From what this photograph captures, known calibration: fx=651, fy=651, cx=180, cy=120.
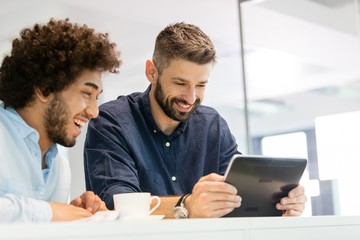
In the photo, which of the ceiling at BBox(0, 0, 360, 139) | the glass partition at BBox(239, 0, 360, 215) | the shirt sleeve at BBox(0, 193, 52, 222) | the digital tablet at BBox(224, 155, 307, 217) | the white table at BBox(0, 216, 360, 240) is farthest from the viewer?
the glass partition at BBox(239, 0, 360, 215)

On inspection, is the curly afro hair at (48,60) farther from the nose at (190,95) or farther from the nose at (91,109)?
the nose at (190,95)

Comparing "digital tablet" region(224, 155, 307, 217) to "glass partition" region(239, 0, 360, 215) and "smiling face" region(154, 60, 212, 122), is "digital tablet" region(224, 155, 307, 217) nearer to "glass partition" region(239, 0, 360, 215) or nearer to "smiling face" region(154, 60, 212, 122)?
"smiling face" region(154, 60, 212, 122)

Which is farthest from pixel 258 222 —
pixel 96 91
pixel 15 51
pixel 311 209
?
pixel 311 209

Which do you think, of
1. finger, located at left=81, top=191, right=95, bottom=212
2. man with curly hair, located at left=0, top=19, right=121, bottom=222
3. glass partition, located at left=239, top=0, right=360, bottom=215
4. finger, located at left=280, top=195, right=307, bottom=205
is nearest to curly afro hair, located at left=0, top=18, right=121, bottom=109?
man with curly hair, located at left=0, top=19, right=121, bottom=222

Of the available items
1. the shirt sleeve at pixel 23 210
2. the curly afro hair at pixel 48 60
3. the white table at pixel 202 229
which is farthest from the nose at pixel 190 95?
the shirt sleeve at pixel 23 210

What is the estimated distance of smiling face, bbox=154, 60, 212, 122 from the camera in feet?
7.07

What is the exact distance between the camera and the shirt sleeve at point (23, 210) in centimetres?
133

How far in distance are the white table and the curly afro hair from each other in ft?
2.22

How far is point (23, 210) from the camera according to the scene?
133 centimetres

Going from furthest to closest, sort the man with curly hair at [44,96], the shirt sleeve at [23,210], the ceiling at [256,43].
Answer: the ceiling at [256,43]
the man with curly hair at [44,96]
the shirt sleeve at [23,210]

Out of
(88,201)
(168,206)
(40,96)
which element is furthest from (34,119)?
(168,206)

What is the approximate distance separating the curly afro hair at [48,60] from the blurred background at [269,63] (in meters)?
1.81

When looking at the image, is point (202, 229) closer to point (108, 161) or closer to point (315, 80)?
point (108, 161)

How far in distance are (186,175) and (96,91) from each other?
0.55m
